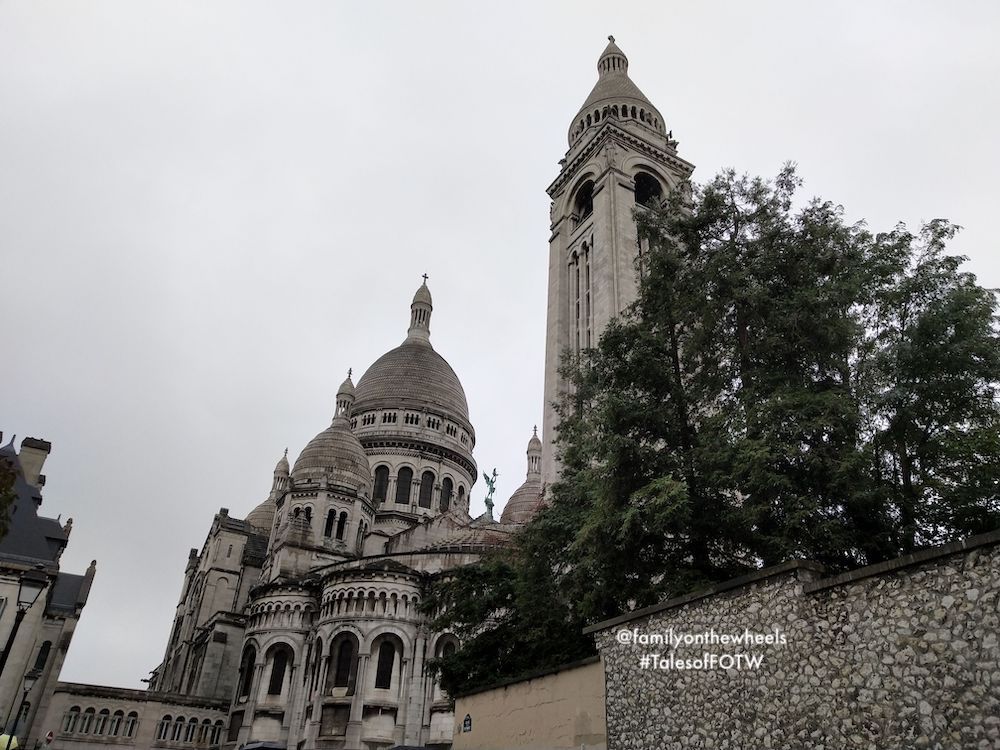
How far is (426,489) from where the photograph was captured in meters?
58.4

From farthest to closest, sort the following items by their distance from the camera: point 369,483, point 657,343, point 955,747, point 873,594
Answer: point 369,483
point 657,343
point 873,594
point 955,747

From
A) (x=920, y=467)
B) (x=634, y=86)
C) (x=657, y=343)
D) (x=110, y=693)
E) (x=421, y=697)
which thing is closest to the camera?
(x=920, y=467)

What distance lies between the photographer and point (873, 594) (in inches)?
409

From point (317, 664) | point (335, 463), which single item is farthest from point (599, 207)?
point (317, 664)

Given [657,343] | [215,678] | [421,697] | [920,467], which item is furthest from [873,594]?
[215,678]

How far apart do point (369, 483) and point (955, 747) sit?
4444 cm

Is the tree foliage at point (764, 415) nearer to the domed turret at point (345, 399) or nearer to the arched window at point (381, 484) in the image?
the arched window at point (381, 484)

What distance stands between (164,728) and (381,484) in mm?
22661

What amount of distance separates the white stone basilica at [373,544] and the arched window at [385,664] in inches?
2.6

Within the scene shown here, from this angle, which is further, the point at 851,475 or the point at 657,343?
the point at 657,343

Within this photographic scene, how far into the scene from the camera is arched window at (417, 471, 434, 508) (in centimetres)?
5735

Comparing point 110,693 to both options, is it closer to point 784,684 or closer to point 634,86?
point 784,684

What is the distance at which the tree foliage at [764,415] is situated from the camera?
45.4ft

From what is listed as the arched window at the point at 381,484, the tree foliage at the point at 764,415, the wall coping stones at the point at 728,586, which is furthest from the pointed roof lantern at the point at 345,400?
the wall coping stones at the point at 728,586
